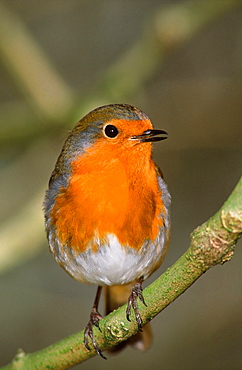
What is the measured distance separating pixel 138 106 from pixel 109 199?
2.61 meters

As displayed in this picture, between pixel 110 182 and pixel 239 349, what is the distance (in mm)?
3636

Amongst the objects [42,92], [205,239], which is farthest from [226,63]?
[205,239]

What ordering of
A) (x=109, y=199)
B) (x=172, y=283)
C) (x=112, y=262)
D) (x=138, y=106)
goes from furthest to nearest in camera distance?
(x=138, y=106), (x=112, y=262), (x=109, y=199), (x=172, y=283)

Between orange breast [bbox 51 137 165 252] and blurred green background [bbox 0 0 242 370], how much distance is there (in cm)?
144

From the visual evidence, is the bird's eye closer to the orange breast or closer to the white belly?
the orange breast

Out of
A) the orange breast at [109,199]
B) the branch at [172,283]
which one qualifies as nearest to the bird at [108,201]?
the orange breast at [109,199]

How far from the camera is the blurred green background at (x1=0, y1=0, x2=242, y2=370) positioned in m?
5.04

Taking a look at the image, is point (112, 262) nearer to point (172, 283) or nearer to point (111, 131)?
point (111, 131)


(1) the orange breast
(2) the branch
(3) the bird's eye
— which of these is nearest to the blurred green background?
(1) the orange breast

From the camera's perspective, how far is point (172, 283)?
255cm

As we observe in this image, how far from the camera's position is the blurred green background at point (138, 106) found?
504cm

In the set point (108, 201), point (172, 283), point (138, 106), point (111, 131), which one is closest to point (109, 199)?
point (108, 201)

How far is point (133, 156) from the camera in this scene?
3.31m

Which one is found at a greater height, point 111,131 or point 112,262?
point 111,131
